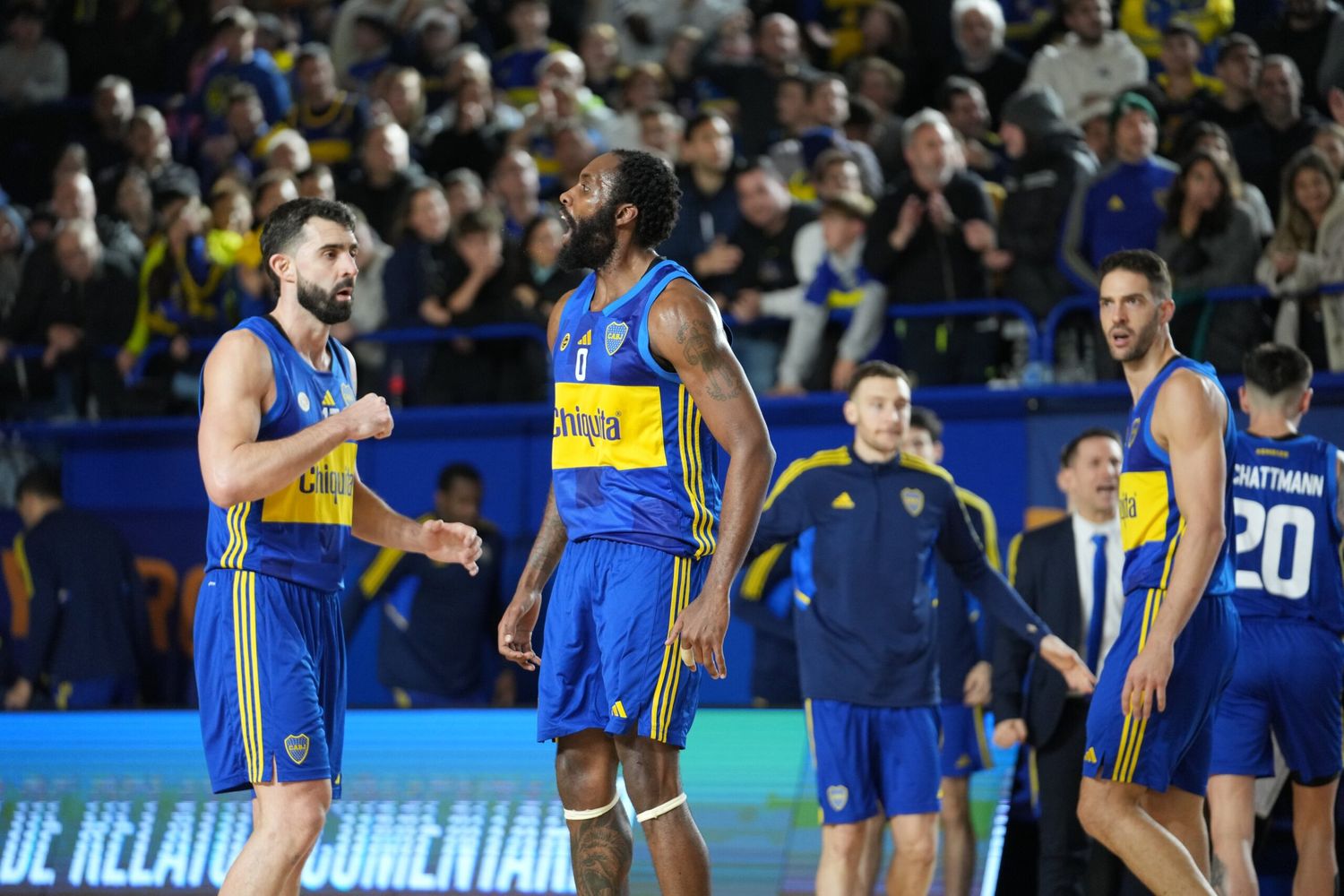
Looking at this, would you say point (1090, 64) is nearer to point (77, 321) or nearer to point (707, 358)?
point (77, 321)

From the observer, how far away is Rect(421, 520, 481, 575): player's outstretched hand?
5820 mm

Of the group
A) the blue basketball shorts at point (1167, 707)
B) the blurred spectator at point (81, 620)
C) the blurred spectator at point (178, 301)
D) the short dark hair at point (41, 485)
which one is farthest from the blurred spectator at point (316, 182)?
the blue basketball shorts at point (1167, 707)

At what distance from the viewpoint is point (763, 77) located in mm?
13297

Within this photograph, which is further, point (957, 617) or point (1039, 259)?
point (1039, 259)

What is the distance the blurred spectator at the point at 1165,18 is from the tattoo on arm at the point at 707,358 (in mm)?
8808

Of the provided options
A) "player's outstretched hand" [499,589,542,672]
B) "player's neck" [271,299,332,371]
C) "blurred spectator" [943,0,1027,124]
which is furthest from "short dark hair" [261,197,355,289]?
"blurred spectator" [943,0,1027,124]

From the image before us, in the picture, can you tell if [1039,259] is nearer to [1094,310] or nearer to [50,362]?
[1094,310]

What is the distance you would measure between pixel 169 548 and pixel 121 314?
198cm

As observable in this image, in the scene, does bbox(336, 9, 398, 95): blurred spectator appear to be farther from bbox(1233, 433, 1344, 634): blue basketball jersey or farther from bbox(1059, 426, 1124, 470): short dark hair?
bbox(1233, 433, 1344, 634): blue basketball jersey

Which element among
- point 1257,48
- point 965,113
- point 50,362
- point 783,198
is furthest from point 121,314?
point 1257,48

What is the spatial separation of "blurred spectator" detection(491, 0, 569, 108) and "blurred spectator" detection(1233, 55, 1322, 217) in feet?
20.3

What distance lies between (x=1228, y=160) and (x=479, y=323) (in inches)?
185

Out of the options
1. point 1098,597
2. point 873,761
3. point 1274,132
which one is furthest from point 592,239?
point 1274,132

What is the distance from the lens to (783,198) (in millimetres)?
10938
